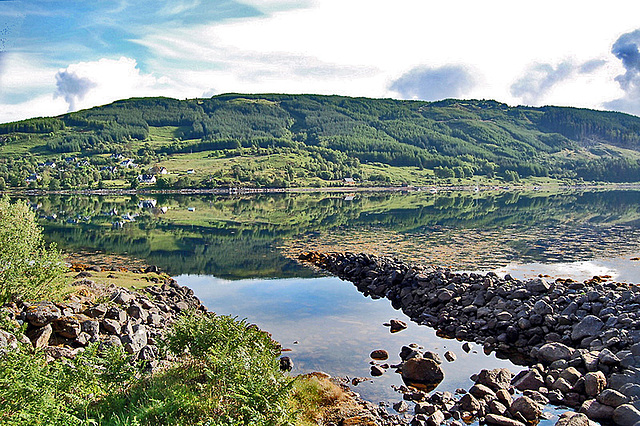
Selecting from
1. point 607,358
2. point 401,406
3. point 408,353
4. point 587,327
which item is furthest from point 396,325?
point 607,358

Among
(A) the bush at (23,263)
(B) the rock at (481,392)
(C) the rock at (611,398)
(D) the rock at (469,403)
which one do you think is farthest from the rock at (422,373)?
(A) the bush at (23,263)

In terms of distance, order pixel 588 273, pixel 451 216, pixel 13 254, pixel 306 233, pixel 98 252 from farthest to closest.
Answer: pixel 451 216
pixel 306 233
pixel 98 252
pixel 588 273
pixel 13 254

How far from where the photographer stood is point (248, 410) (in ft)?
42.5

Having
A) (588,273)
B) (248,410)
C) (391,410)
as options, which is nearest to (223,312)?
(391,410)

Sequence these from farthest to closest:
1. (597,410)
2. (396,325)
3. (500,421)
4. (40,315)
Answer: (396,325), (40,315), (597,410), (500,421)

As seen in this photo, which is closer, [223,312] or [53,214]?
[223,312]

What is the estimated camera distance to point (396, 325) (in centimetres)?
2709

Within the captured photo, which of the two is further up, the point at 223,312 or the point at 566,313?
the point at 566,313

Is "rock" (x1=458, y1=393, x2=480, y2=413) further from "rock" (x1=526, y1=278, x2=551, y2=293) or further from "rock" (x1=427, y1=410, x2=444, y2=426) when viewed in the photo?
"rock" (x1=526, y1=278, x2=551, y2=293)

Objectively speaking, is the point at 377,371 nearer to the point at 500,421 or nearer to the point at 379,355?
the point at 379,355

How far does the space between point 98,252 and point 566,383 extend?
149ft

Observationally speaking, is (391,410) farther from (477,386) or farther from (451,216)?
(451,216)

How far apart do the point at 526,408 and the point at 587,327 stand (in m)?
8.12

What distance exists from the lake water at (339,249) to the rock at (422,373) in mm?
441
